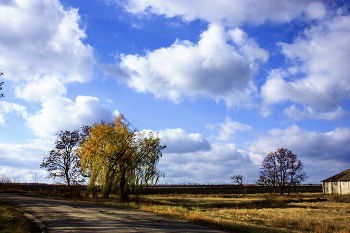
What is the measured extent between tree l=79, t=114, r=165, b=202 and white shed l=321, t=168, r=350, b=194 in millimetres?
46306

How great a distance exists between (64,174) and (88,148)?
16657mm

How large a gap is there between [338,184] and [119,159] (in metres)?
51.9

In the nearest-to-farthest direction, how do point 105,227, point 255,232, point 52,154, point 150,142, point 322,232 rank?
1. point 105,227
2. point 255,232
3. point 322,232
4. point 150,142
5. point 52,154

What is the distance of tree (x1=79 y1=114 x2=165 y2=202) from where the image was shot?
30.5 metres

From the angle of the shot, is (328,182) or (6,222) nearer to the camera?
(6,222)

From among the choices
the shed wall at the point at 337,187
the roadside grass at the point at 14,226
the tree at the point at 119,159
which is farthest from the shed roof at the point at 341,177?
the roadside grass at the point at 14,226

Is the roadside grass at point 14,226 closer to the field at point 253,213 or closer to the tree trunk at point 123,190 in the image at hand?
the field at point 253,213

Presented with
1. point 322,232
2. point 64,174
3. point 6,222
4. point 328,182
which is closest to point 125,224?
point 6,222

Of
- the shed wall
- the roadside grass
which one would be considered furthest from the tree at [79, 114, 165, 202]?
the shed wall

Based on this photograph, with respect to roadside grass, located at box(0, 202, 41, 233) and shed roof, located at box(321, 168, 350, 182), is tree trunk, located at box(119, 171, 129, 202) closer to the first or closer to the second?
roadside grass, located at box(0, 202, 41, 233)

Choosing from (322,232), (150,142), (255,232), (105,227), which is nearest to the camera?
(105,227)

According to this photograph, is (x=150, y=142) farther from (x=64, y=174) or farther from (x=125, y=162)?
(x=64, y=174)

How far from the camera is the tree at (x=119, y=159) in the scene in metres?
30.5

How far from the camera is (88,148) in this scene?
32.5 m
